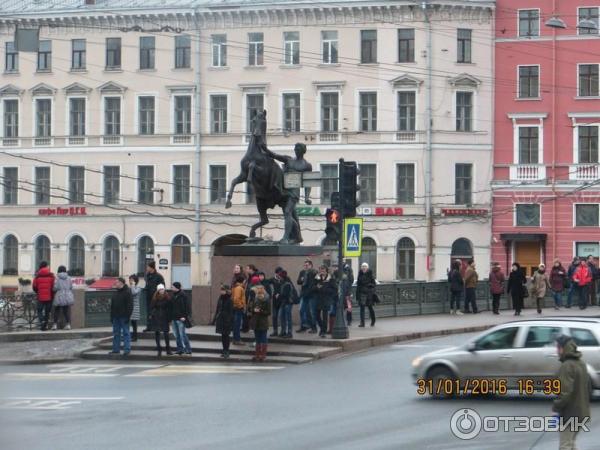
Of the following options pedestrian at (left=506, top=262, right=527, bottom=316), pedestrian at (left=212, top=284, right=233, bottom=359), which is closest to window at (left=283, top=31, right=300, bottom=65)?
pedestrian at (left=506, top=262, right=527, bottom=316)

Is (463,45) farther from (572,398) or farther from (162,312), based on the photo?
(572,398)

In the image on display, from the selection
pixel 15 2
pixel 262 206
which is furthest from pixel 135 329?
pixel 15 2

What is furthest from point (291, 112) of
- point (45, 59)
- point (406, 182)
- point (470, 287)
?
point (470, 287)

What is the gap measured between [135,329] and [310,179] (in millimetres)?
5507

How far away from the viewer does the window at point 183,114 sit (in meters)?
72.8

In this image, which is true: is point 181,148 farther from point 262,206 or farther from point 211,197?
point 262,206

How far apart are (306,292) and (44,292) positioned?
7.32m

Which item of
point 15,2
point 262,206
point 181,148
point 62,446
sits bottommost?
point 62,446

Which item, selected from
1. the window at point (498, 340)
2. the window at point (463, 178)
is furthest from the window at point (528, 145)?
the window at point (498, 340)

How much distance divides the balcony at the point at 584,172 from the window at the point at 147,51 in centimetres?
2390

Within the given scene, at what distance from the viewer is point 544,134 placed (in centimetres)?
6850

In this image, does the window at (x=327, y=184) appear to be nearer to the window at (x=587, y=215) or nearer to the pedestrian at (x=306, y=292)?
the window at (x=587, y=215)

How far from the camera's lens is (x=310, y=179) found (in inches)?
1253

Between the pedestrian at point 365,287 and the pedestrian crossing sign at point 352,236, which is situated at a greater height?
the pedestrian crossing sign at point 352,236
